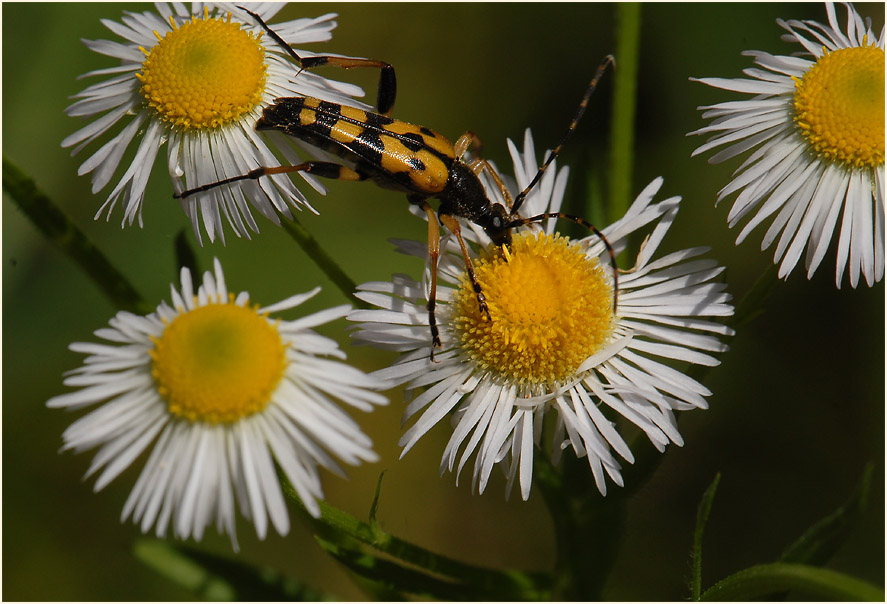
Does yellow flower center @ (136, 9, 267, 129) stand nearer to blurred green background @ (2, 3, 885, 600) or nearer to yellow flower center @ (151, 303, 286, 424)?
yellow flower center @ (151, 303, 286, 424)

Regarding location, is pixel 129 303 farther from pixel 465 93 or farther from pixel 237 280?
pixel 465 93

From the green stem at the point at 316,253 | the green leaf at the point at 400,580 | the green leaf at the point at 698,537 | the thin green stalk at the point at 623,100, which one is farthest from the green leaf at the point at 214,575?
the thin green stalk at the point at 623,100

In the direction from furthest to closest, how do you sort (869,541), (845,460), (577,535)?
(845,460), (869,541), (577,535)

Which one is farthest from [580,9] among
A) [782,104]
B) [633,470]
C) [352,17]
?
[633,470]

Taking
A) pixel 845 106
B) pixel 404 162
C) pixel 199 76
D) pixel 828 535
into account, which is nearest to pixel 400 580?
pixel 828 535

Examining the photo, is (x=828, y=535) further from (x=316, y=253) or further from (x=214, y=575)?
(x=214, y=575)

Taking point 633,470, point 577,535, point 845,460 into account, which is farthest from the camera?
point 845,460

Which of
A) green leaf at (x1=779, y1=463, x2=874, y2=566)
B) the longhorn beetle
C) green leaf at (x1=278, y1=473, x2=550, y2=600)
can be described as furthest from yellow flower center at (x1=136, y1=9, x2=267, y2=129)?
green leaf at (x1=779, y1=463, x2=874, y2=566)
